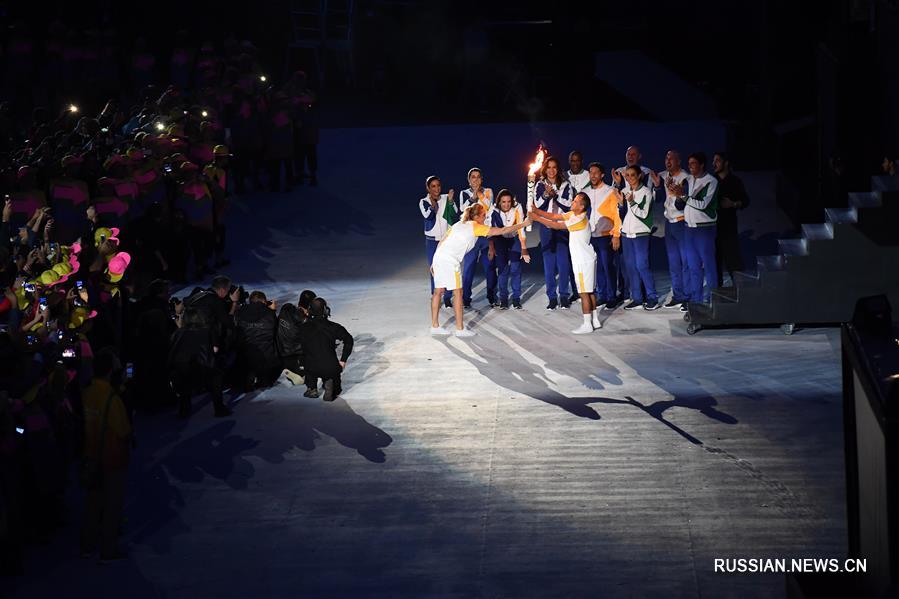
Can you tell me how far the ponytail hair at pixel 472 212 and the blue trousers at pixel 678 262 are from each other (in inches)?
94.1

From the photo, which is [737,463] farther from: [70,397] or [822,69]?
[822,69]

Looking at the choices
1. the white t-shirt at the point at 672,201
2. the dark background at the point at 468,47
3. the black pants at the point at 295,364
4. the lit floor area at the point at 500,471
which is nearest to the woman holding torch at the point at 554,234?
the lit floor area at the point at 500,471

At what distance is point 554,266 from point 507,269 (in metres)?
0.56

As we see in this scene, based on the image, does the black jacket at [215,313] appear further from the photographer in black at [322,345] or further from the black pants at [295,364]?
the photographer in black at [322,345]

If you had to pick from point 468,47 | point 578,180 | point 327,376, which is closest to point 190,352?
point 327,376

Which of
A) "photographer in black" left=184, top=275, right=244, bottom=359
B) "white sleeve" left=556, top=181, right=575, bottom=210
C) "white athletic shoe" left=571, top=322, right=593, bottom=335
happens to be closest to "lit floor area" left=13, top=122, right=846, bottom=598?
"white athletic shoe" left=571, top=322, right=593, bottom=335

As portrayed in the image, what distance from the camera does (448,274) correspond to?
1447 cm

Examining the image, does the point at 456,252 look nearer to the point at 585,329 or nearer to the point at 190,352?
the point at 585,329

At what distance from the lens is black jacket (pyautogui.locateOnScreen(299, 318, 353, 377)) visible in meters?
12.7

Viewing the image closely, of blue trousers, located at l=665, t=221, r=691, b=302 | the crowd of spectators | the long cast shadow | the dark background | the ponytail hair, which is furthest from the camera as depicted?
the dark background

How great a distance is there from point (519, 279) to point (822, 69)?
18.4 ft

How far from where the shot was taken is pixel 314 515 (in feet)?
33.9

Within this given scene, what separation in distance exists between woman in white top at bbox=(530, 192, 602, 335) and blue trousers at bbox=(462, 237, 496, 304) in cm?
129

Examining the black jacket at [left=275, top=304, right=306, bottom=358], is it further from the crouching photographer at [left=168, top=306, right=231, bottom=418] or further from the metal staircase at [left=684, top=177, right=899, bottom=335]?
the metal staircase at [left=684, top=177, right=899, bottom=335]
